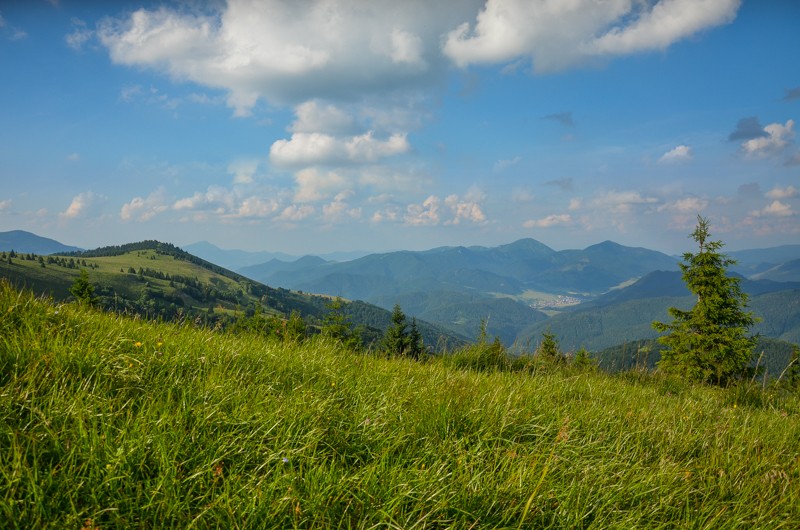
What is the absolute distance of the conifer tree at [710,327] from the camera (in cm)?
3005

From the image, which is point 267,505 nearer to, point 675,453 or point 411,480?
point 411,480

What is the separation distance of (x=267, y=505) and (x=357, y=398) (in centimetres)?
178

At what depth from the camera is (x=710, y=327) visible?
31.1 metres

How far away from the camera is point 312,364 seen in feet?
15.3

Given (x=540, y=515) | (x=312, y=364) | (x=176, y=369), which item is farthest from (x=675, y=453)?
(x=176, y=369)

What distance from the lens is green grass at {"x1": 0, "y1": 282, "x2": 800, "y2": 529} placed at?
2.07m

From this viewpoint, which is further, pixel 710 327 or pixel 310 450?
pixel 710 327

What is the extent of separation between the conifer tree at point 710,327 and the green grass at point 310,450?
31.6 meters

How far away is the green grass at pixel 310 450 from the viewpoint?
6.81 feet

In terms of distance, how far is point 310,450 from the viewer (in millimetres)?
2719

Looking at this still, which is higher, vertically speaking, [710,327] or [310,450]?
[310,450]

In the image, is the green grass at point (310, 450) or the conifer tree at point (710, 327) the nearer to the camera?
the green grass at point (310, 450)

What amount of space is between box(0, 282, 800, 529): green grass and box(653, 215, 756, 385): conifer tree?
3161cm

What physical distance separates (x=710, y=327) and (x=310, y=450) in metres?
37.8
